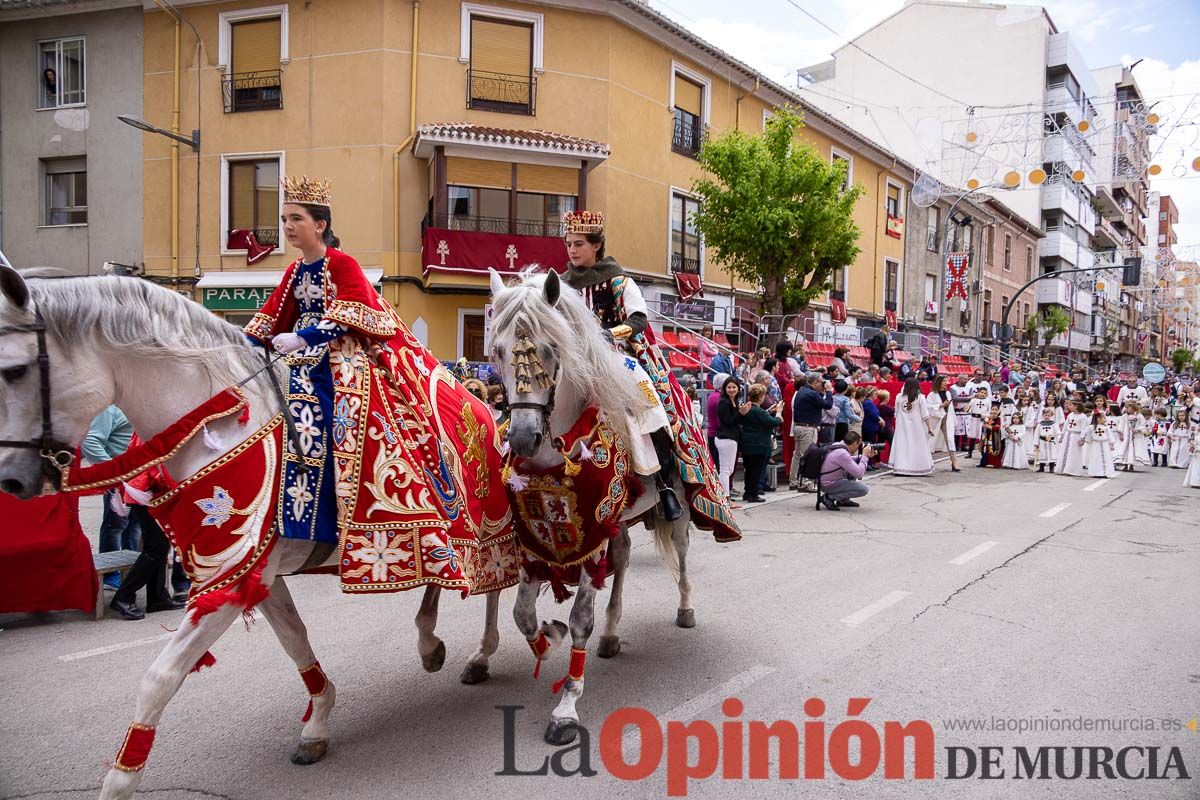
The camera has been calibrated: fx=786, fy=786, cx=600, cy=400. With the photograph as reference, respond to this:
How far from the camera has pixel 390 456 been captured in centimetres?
331

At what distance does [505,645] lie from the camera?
16.6 ft

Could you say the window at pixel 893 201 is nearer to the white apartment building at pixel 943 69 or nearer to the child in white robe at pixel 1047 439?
the white apartment building at pixel 943 69

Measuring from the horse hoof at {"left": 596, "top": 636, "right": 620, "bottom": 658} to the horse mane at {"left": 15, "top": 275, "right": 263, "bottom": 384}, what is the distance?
8.82 feet

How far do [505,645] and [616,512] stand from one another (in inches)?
65.5

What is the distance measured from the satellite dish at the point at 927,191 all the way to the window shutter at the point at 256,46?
17.9m

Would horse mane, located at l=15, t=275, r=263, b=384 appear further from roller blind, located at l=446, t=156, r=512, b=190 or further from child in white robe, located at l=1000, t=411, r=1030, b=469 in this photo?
child in white robe, located at l=1000, t=411, r=1030, b=469

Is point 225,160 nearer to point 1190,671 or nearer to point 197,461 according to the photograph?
point 197,461

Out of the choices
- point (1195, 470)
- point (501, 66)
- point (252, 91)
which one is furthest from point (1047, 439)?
point (252, 91)

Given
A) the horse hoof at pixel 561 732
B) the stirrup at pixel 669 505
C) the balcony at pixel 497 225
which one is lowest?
the horse hoof at pixel 561 732

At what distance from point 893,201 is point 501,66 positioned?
18.9 metres

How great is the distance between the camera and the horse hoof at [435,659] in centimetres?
412

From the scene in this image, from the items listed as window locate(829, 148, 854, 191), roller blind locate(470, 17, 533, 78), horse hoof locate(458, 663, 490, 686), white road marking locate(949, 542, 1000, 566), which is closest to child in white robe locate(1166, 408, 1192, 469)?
window locate(829, 148, 854, 191)

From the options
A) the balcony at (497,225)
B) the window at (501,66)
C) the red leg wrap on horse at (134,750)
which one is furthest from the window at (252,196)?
the red leg wrap on horse at (134,750)

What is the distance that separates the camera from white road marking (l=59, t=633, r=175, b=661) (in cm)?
496
